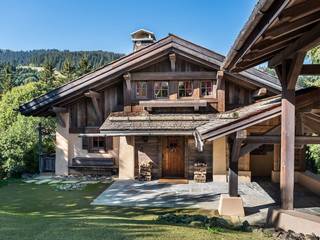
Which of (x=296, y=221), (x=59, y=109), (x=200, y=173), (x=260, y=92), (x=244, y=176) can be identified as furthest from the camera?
(x=59, y=109)

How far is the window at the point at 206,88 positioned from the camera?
1533 cm

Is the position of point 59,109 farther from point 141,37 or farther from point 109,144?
point 141,37

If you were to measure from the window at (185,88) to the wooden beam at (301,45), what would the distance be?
8.21 meters

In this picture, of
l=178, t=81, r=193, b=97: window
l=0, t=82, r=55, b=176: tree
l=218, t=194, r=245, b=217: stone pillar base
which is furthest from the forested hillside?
l=218, t=194, r=245, b=217: stone pillar base

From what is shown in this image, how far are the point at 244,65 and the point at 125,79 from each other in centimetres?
880

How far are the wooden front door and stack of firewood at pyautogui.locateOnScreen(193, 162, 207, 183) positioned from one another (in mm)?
998

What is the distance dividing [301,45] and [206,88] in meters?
9.45

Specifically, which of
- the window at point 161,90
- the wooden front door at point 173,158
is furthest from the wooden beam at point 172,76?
the wooden front door at point 173,158

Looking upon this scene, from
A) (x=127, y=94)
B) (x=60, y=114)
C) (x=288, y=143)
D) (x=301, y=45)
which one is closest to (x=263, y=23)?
(x=301, y=45)

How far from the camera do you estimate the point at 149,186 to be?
546 inches

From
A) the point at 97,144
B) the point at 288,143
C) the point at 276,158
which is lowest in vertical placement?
the point at 276,158

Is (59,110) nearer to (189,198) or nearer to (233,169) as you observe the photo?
(189,198)

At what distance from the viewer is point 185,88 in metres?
15.4

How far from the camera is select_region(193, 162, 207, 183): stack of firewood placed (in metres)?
14.6
